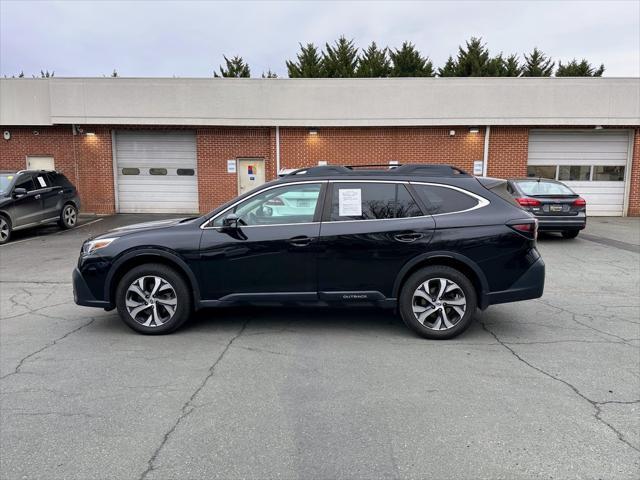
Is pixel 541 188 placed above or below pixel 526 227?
above

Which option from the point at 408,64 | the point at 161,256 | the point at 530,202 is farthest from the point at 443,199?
the point at 408,64

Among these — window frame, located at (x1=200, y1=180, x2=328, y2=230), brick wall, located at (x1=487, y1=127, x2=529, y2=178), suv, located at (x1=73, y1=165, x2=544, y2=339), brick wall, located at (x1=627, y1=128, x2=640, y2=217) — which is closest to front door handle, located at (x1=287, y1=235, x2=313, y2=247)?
suv, located at (x1=73, y1=165, x2=544, y2=339)

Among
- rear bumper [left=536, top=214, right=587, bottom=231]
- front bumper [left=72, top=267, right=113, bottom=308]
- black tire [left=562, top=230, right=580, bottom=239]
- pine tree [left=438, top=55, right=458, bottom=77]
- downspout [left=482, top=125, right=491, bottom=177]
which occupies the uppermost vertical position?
pine tree [left=438, top=55, right=458, bottom=77]

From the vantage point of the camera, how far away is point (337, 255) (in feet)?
16.1

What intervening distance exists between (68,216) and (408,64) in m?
30.2

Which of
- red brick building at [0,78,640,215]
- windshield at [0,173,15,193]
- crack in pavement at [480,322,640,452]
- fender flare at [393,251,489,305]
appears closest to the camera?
crack in pavement at [480,322,640,452]

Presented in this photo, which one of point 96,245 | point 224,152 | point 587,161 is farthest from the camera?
point 224,152

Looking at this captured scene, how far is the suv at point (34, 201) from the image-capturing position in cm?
1196

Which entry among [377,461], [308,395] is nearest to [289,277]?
[308,395]

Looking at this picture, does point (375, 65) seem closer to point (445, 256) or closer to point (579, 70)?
point (579, 70)

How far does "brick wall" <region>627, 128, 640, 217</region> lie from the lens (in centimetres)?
1752

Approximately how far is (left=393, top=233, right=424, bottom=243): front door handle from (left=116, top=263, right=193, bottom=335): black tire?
2265 millimetres

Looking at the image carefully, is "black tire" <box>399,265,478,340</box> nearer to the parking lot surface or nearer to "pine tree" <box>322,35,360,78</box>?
the parking lot surface

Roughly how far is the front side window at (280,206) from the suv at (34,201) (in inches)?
377
